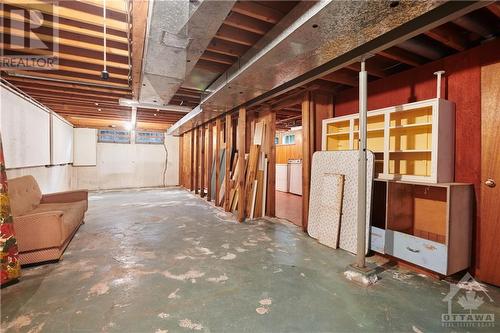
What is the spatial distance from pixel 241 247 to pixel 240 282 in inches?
34.1

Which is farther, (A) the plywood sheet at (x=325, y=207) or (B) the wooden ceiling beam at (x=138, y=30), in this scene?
(A) the plywood sheet at (x=325, y=207)

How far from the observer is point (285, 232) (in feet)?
12.0

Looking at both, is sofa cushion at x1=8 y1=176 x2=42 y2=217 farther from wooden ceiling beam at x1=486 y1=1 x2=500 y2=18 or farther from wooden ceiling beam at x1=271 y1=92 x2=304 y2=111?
wooden ceiling beam at x1=486 y1=1 x2=500 y2=18

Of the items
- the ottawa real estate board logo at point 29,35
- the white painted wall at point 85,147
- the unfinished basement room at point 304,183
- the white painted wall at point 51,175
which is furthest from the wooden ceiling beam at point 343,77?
the white painted wall at point 85,147

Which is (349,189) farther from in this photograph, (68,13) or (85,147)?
(85,147)

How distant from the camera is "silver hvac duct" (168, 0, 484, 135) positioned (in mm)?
1529

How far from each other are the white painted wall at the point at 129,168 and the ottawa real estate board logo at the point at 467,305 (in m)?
9.15

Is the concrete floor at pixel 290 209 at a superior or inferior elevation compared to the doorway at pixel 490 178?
inferior

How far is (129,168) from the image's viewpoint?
29.3 ft

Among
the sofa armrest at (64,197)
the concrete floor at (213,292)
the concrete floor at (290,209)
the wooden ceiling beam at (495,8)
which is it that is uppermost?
the wooden ceiling beam at (495,8)

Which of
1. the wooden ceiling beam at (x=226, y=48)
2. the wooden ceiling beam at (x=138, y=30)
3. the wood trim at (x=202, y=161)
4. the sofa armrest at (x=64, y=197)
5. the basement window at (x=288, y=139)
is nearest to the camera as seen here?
the wooden ceiling beam at (x=138, y=30)

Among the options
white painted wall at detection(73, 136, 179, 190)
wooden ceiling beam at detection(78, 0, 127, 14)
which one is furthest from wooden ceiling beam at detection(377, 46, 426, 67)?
white painted wall at detection(73, 136, 179, 190)

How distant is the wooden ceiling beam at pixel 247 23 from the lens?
6.92 feet

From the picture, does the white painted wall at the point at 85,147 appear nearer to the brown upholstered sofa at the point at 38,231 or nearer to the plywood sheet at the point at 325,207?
the brown upholstered sofa at the point at 38,231
